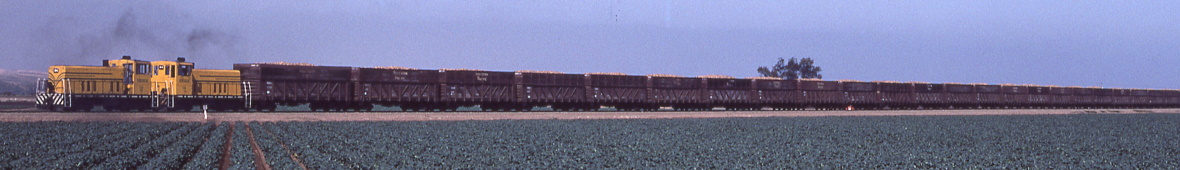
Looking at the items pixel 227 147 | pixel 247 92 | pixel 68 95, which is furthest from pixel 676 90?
pixel 227 147

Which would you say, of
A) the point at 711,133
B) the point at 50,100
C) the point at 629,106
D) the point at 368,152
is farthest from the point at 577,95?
the point at 368,152

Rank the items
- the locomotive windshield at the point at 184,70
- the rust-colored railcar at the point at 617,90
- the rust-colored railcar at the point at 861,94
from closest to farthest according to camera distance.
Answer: the locomotive windshield at the point at 184,70 < the rust-colored railcar at the point at 617,90 < the rust-colored railcar at the point at 861,94

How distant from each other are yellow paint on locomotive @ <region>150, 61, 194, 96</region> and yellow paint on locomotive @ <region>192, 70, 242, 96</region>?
416 mm

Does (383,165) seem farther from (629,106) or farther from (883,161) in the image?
(629,106)

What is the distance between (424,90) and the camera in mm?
32469

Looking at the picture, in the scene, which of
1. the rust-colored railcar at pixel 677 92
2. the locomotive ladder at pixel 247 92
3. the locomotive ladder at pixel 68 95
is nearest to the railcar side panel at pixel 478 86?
the locomotive ladder at pixel 247 92

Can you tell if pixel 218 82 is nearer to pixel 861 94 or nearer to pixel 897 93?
pixel 861 94

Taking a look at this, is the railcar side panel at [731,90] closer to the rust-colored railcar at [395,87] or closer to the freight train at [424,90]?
the freight train at [424,90]

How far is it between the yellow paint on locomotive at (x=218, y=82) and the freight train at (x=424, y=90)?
0.11 feet

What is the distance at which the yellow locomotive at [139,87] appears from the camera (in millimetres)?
26562

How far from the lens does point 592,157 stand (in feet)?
44.7

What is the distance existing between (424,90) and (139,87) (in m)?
10.1

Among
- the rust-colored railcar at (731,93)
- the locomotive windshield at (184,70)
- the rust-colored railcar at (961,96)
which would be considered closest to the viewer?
the locomotive windshield at (184,70)

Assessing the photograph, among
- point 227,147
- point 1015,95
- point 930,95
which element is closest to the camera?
point 227,147
